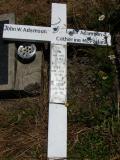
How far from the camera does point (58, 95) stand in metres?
4.05

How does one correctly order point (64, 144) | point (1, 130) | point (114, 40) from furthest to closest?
point (114, 40)
point (1, 130)
point (64, 144)

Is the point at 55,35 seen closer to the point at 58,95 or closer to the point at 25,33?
the point at 25,33

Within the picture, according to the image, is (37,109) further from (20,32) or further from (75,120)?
(20,32)

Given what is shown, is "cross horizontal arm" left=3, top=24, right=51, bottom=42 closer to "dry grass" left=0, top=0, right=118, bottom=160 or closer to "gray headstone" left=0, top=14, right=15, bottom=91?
"gray headstone" left=0, top=14, right=15, bottom=91

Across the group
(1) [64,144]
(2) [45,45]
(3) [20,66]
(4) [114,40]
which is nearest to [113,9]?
(4) [114,40]

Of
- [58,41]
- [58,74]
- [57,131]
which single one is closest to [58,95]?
[58,74]

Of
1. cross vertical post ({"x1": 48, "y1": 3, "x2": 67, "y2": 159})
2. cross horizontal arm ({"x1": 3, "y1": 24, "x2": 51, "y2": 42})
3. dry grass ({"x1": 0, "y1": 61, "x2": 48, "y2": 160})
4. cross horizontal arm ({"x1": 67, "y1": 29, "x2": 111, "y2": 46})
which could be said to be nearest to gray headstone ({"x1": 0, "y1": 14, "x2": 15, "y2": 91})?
cross horizontal arm ({"x1": 3, "y1": 24, "x2": 51, "y2": 42})

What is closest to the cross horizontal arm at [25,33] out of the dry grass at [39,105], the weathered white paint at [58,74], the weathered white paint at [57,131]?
the weathered white paint at [58,74]

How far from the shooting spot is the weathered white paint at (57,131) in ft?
12.6

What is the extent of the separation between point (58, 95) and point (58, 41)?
1.82ft

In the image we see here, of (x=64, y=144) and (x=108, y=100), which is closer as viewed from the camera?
(x=64, y=144)

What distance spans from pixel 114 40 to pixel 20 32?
883 mm

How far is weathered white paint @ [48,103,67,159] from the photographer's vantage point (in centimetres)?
383

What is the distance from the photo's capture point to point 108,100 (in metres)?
4.18
